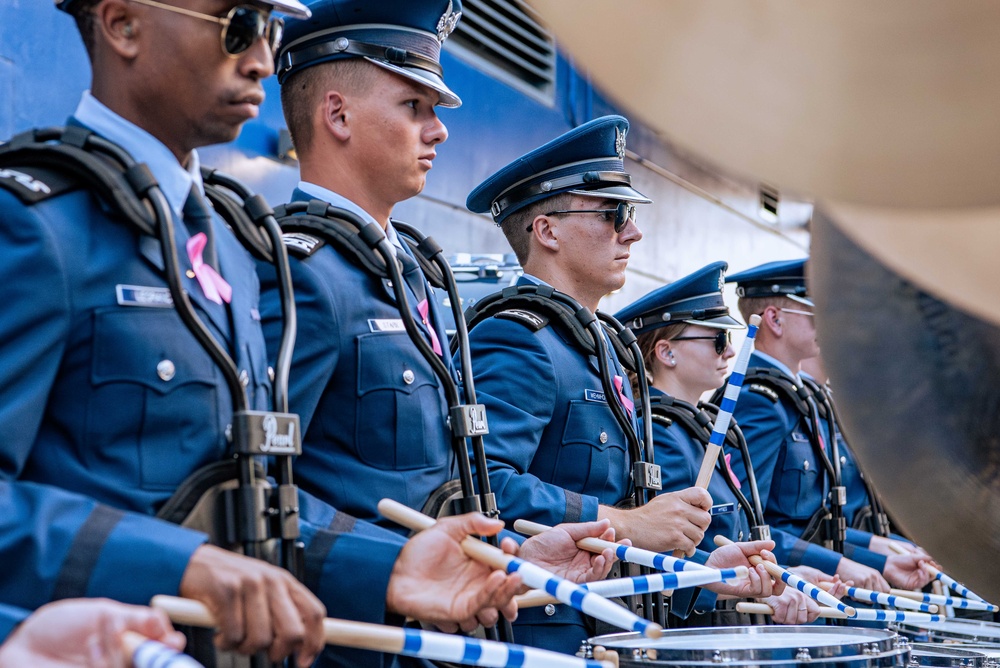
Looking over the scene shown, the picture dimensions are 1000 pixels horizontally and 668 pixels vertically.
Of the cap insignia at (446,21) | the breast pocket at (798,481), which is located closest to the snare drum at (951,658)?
the cap insignia at (446,21)

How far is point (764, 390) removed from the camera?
4996mm

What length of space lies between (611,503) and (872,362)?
223 cm

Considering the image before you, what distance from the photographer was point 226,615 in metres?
1.39

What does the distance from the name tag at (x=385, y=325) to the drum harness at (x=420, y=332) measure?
0.02m

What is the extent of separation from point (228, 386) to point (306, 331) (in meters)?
0.52

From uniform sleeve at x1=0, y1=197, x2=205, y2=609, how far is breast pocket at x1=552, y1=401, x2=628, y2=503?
5.77 feet

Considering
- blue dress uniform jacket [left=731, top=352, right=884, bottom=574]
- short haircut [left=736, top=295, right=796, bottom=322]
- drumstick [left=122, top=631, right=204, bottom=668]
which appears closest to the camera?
drumstick [left=122, top=631, right=204, bottom=668]

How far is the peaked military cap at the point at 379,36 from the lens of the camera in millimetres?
2580

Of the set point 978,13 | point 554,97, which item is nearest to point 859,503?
point 554,97

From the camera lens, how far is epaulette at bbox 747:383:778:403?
4977mm

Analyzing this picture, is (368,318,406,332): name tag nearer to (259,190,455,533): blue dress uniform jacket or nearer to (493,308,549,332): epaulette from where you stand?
(259,190,455,533): blue dress uniform jacket

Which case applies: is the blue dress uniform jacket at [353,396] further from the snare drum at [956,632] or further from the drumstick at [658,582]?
the snare drum at [956,632]

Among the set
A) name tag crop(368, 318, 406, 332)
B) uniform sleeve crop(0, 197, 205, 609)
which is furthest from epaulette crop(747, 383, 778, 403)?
uniform sleeve crop(0, 197, 205, 609)

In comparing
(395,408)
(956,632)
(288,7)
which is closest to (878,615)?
(956,632)
